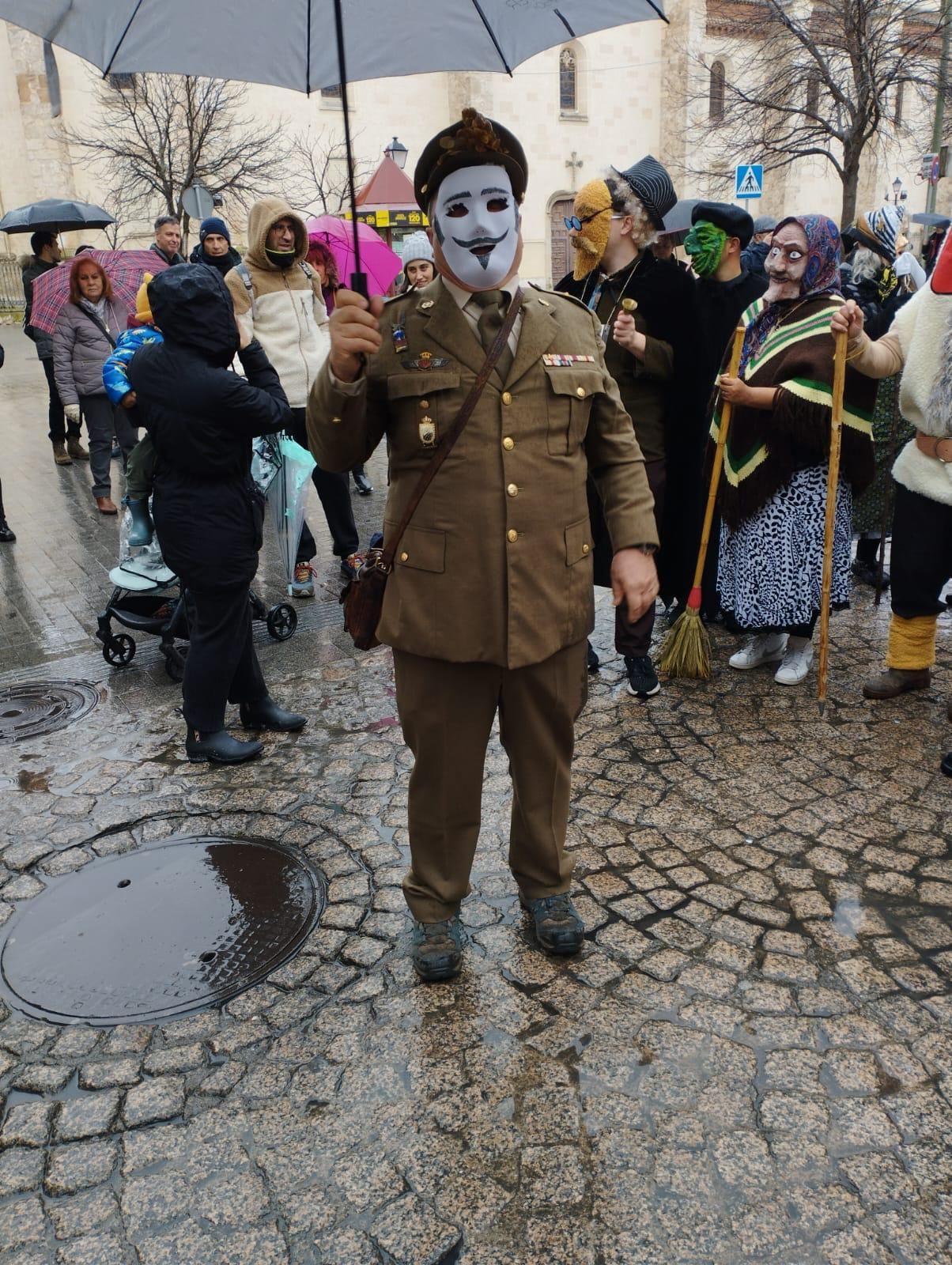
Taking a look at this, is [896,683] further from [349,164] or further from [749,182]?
[749,182]

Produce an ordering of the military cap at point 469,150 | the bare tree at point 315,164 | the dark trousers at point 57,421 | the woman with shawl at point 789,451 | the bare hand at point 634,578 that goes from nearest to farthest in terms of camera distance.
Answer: the military cap at point 469,150 < the bare hand at point 634,578 < the woman with shawl at point 789,451 < the dark trousers at point 57,421 < the bare tree at point 315,164

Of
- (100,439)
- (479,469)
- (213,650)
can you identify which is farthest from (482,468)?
(100,439)

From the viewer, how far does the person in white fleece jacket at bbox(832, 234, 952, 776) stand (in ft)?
13.5

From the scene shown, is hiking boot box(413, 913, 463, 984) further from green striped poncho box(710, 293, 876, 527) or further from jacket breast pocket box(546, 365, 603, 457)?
green striped poncho box(710, 293, 876, 527)

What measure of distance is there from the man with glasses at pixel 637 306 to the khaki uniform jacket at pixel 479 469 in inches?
70.1

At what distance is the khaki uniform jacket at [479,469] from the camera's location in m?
2.55

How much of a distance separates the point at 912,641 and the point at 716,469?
122 centimetres

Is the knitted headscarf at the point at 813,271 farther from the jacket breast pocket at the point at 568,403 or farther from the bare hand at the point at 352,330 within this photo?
the bare hand at the point at 352,330

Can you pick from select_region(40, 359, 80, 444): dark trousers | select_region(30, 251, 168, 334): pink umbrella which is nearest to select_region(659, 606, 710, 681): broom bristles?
select_region(30, 251, 168, 334): pink umbrella

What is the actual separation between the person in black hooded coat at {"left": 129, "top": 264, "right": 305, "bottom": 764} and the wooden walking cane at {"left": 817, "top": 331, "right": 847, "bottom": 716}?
234 centimetres

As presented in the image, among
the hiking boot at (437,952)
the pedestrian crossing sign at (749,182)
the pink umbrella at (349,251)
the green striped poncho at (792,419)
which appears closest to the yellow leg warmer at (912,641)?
the green striped poncho at (792,419)

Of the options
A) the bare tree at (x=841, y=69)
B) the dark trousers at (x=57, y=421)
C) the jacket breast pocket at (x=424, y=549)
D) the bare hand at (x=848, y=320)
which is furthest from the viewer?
the bare tree at (x=841, y=69)

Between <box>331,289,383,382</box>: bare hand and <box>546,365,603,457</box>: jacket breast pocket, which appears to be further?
<box>546,365,603,457</box>: jacket breast pocket

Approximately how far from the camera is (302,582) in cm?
654
